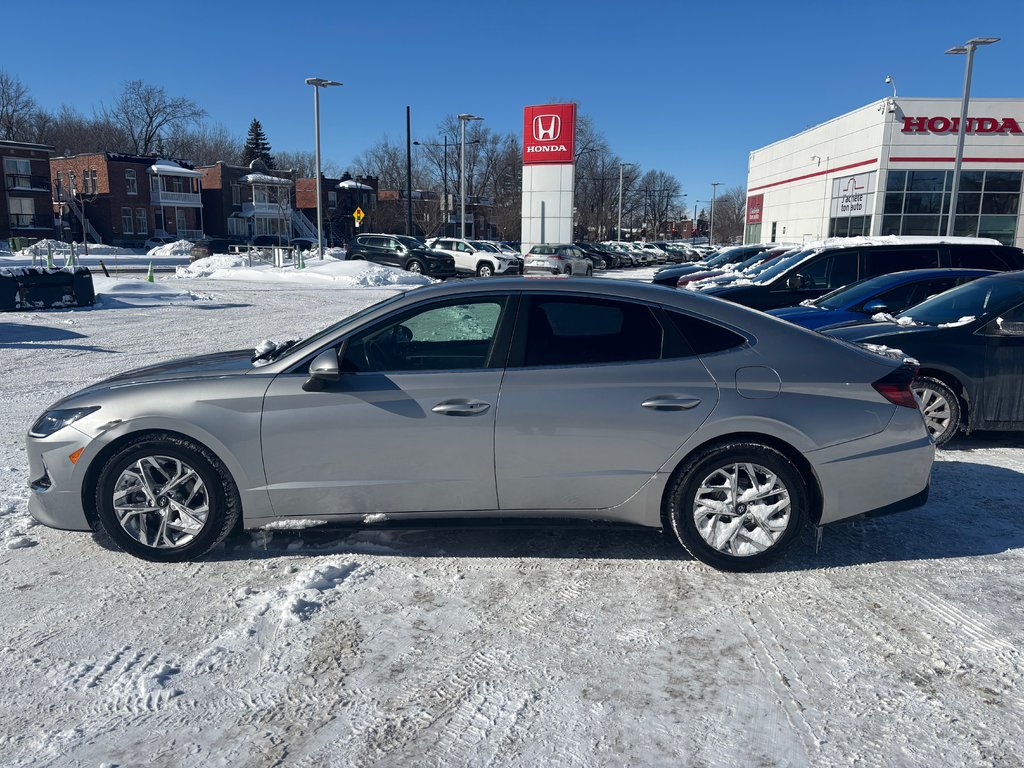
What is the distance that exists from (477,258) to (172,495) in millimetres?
31210

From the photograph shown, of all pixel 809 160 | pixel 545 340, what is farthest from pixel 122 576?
pixel 809 160

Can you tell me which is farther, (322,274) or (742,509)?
(322,274)

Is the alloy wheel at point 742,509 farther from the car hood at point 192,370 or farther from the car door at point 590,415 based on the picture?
the car hood at point 192,370

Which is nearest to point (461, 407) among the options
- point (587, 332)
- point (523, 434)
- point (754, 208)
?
point (523, 434)

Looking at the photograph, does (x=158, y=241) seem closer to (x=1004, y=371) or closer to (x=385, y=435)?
(x=385, y=435)

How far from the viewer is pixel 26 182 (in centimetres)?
5850

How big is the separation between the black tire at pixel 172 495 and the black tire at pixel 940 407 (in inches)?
219

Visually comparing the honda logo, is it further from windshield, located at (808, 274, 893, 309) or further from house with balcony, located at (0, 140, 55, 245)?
house with balcony, located at (0, 140, 55, 245)

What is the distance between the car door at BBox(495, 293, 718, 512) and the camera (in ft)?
13.2

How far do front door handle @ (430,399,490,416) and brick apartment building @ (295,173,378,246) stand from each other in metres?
68.3

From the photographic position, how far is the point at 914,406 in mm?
4215

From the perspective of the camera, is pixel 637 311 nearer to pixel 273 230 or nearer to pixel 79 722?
pixel 79 722

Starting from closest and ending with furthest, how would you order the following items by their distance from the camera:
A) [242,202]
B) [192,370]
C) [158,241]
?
[192,370]
[158,241]
[242,202]

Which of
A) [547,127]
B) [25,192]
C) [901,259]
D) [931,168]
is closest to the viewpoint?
[901,259]
